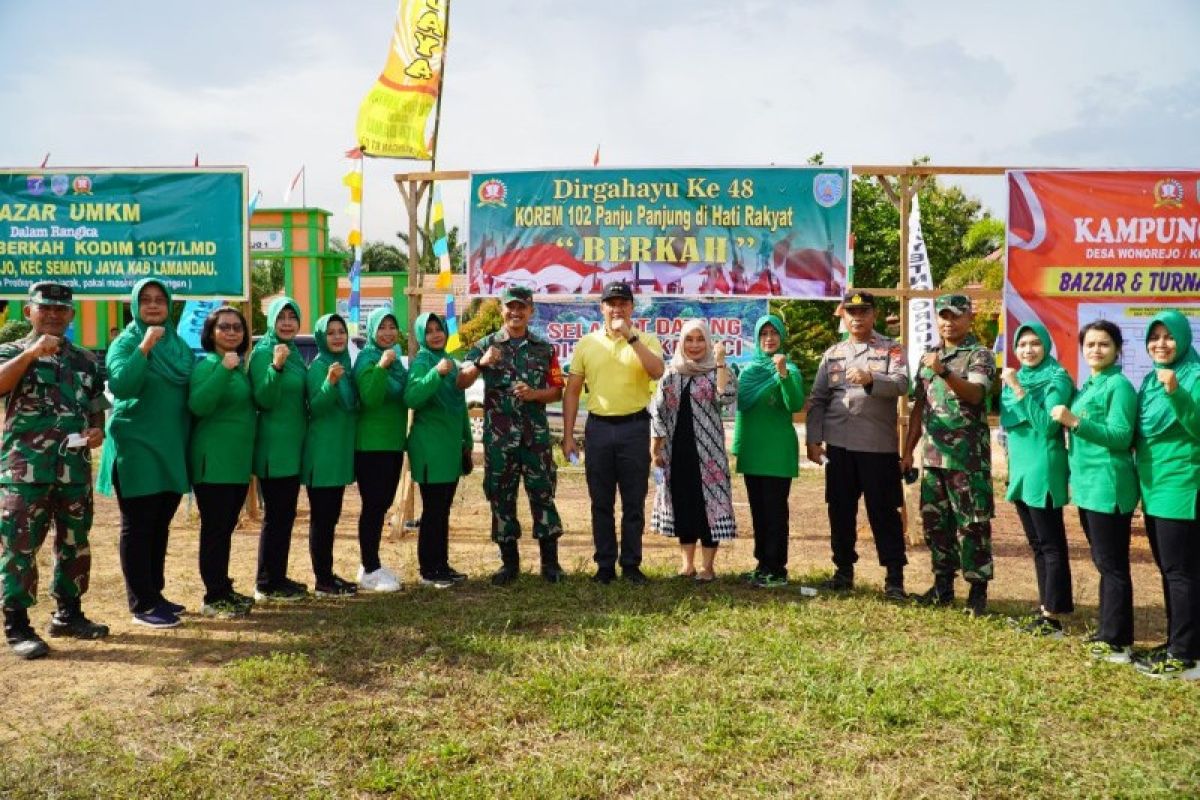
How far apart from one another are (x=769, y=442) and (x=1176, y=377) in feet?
7.17

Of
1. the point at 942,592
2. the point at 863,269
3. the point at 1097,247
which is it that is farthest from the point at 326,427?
the point at 863,269

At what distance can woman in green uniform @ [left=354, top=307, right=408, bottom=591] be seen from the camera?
5.50m

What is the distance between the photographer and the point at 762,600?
5266mm

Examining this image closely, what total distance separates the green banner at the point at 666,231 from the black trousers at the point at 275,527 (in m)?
3.05

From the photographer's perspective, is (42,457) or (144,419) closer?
(42,457)

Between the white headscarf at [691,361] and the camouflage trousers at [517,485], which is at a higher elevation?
the white headscarf at [691,361]

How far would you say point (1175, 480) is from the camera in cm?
400

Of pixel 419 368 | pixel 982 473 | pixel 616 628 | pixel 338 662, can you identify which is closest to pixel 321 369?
pixel 419 368

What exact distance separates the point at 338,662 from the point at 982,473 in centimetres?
342

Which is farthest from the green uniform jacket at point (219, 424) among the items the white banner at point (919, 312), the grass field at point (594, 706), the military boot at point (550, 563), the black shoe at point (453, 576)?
the white banner at point (919, 312)

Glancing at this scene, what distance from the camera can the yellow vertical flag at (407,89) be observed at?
8398 millimetres

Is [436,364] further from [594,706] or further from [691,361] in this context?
[594,706]

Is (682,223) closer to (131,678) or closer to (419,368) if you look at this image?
(419,368)

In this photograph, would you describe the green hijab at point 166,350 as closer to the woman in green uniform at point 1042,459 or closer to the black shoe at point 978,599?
the woman in green uniform at point 1042,459
